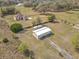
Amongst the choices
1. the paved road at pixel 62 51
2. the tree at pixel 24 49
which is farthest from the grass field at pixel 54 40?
the tree at pixel 24 49

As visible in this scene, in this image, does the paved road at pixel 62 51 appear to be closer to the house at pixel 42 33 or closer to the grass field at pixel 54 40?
the grass field at pixel 54 40

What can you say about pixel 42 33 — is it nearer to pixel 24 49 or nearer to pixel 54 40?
pixel 54 40

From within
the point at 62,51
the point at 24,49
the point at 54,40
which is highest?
the point at 24,49

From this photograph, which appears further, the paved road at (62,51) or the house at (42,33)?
the house at (42,33)

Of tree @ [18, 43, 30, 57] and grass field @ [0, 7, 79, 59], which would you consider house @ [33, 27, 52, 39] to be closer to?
grass field @ [0, 7, 79, 59]

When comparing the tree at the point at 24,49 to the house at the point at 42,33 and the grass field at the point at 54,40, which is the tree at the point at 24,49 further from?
the house at the point at 42,33

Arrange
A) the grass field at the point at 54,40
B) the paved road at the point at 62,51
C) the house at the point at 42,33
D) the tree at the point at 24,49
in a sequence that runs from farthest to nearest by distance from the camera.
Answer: the house at the point at 42,33, the grass field at the point at 54,40, the tree at the point at 24,49, the paved road at the point at 62,51

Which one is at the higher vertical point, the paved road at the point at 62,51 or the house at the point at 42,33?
the house at the point at 42,33

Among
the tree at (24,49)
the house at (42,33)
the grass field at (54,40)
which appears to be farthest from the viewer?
the house at (42,33)

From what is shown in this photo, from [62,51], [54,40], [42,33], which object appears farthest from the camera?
[42,33]

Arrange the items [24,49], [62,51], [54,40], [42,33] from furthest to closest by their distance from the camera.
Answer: [42,33], [54,40], [62,51], [24,49]

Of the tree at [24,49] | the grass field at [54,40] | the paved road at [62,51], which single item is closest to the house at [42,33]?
the grass field at [54,40]

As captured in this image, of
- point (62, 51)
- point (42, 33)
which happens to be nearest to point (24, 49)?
point (62, 51)
